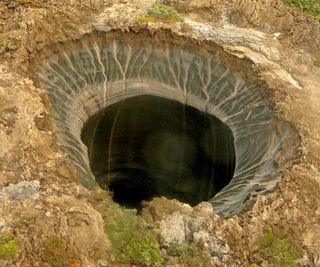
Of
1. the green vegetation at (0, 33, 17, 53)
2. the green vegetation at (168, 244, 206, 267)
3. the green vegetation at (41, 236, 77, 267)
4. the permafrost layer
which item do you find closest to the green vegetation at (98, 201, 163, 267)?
the green vegetation at (168, 244, 206, 267)

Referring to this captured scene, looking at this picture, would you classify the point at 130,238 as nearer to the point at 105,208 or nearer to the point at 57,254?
the point at 105,208

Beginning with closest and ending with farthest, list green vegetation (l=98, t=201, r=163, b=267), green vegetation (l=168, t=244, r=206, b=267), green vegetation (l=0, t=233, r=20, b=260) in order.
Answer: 1. green vegetation (l=0, t=233, r=20, b=260)
2. green vegetation (l=98, t=201, r=163, b=267)
3. green vegetation (l=168, t=244, r=206, b=267)

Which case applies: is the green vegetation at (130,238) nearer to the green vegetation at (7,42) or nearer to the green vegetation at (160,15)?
the green vegetation at (7,42)

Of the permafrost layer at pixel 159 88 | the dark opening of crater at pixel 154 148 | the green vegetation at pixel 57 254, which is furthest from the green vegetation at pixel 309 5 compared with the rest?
the green vegetation at pixel 57 254

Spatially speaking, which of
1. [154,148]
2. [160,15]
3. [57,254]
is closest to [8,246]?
[57,254]

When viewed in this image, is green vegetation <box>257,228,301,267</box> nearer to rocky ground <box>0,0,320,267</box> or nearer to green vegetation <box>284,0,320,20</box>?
rocky ground <box>0,0,320,267</box>
